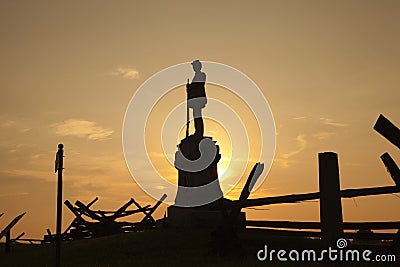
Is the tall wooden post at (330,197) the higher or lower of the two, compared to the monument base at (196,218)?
lower

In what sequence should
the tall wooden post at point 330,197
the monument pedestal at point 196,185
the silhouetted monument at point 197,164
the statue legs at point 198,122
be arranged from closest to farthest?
Result: the tall wooden post at point 330,197 → the monument pedestal at point 196,185 → the silhouetted monument at point 197,164 → the statue legs at point 198,122

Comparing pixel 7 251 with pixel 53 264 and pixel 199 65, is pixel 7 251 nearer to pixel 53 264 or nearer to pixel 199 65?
pixel 53 264

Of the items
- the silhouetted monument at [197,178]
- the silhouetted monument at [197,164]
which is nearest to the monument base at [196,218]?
the silhouetted monument at [197,178]

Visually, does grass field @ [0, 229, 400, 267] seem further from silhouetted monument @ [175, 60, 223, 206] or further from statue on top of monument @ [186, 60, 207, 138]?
statue on top of monument @ [186, 60, 207, 138]

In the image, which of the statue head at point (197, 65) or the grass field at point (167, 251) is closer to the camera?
the grass field at point (167, 251)

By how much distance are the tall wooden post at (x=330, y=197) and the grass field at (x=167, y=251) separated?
5745mm

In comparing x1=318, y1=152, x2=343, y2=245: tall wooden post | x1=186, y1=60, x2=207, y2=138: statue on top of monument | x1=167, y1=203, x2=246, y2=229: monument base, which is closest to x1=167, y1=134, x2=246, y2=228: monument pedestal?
x1=167, y1=203, x2=246, y2=229: monument base

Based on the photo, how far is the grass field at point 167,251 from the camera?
1574 centimetres

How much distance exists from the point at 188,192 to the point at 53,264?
759 centimetres

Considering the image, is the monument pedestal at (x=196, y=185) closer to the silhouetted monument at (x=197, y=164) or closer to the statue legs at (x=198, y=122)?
the silhouetted monument at (x=197, y=164)

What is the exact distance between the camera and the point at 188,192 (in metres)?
23.6

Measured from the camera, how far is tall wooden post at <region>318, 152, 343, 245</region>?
7.82 m

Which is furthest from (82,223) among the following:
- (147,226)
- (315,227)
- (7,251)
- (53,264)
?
(315,227)

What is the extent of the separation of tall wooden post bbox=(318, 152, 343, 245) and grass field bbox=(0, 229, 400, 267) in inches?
226
